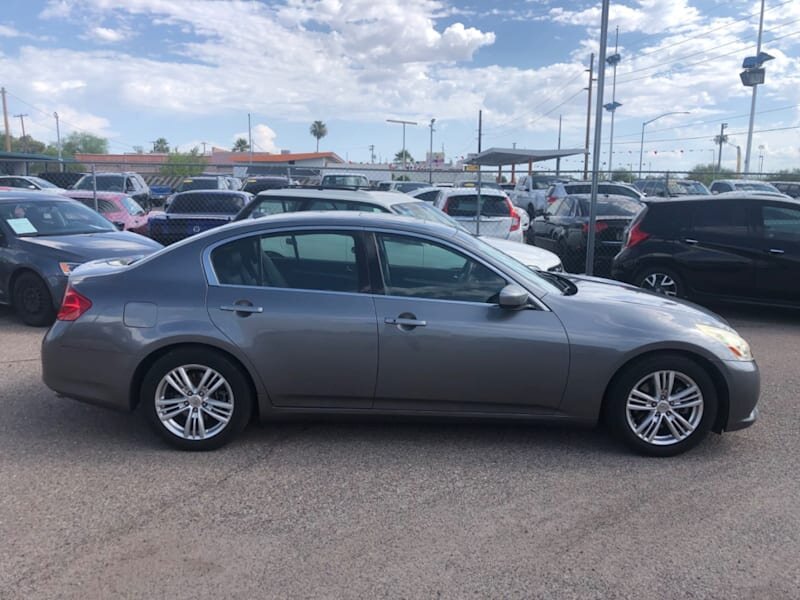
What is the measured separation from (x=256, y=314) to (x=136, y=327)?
77 cm

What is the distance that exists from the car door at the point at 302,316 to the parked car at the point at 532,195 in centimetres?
1851

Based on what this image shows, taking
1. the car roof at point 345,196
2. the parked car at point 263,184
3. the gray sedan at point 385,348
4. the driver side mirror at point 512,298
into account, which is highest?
the car roof at point 345,196

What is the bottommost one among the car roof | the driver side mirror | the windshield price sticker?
the driver side mirror

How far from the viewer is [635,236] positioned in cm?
936

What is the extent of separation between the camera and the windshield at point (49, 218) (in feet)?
27.6

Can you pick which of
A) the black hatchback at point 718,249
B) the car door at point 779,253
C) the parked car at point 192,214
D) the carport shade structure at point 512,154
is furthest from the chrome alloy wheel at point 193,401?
the carport shade structure at point 512,154

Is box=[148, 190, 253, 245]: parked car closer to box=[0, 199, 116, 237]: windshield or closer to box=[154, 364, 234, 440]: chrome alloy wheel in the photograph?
box=[0, 199, 116, 237]: windshield

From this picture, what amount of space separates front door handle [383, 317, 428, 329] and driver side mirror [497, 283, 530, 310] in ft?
1.65

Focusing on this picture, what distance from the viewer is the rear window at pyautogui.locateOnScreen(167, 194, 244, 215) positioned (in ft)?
43.4

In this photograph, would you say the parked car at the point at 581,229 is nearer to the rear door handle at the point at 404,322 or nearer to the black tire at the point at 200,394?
the rear door handle at the point at 404,322

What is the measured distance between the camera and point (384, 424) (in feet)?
16.2

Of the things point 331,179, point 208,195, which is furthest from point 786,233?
point 331,179

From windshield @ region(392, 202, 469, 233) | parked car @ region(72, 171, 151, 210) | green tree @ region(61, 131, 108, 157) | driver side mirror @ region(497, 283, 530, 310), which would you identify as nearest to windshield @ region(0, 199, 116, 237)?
windshield @ region(392, 202, 469, 233)

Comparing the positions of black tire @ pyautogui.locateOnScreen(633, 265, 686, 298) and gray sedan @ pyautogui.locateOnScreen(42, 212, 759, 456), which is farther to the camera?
black tire @ pyautogui.locateOnScreen(633, 265, 686, 298)
